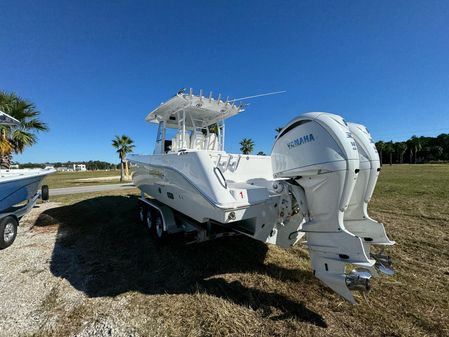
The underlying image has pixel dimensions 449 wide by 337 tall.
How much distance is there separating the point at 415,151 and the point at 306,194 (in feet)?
363

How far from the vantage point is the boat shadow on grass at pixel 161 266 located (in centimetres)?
309

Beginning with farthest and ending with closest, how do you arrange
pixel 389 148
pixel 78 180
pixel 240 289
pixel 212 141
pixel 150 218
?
1. pixel 389 148
2. pixel 78 180
3. pixel 212 141
4. pixel 150 218
5. pixel 240 289

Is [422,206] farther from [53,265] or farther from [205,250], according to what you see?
[53,265]

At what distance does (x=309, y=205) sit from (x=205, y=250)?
2.63 meters

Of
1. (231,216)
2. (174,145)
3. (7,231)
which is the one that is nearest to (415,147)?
(174,145)

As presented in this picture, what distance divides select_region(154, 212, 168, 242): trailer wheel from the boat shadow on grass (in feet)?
0.55

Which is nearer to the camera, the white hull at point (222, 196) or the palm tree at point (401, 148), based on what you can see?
the white hull at point (222, 196)

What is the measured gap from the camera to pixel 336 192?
2.44 m

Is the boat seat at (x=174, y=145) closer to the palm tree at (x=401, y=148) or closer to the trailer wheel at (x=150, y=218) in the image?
the trailer wheel at (x=150, y=218)

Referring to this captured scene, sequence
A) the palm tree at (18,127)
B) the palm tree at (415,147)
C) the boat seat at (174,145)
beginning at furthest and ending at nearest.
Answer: the palm tree at (415,147), the palm tree at (18,127), the boat seat at (174,145)

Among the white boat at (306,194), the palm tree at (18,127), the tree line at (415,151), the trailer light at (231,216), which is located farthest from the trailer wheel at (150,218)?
the tree line at (415,151)

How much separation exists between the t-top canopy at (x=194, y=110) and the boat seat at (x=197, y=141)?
0.29 meters

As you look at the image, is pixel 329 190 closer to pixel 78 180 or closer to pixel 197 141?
pixel 197 141

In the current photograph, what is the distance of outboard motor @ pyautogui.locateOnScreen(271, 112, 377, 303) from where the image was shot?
7.72 ft
